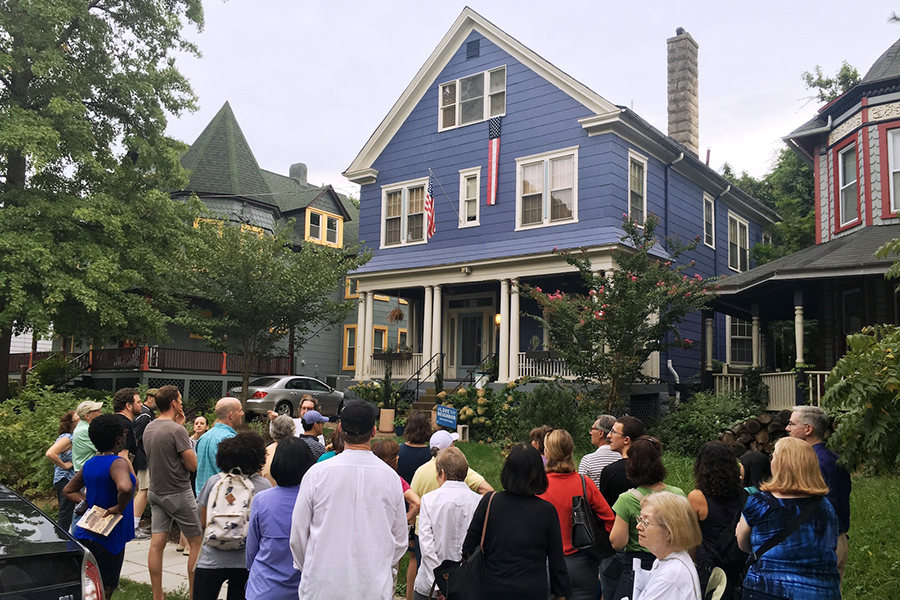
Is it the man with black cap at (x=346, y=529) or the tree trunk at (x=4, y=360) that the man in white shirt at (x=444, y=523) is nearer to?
the man with black cap at (x=346, y=529)

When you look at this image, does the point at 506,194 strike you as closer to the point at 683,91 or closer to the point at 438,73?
the point at 438,73

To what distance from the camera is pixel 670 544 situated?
373cm

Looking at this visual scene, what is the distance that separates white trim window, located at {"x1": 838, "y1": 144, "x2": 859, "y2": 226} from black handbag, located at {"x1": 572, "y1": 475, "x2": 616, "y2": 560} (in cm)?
1499

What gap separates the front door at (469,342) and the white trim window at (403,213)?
9.90 ft

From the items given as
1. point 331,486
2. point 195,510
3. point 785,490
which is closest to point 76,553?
point 331,486

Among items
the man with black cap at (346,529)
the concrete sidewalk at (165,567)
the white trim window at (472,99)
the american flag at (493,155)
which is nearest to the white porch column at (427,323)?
the american flag at (493,155)

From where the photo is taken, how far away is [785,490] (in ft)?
13.9

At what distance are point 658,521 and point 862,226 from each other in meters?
15.9

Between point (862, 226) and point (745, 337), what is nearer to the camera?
point (862, 226)

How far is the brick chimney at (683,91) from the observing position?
25406 millimetres

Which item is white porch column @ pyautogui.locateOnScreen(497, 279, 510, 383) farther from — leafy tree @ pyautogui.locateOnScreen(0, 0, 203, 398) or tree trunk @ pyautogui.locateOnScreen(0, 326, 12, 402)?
tree trunk @ pyautogui.locateOnScreen(0, 326, 12, 402)

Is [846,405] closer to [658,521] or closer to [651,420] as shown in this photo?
[658,521]

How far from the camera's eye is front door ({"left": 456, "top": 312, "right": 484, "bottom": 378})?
23.8 metres

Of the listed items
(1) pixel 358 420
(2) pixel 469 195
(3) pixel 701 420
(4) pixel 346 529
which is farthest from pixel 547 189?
(4) pixel 346 529
